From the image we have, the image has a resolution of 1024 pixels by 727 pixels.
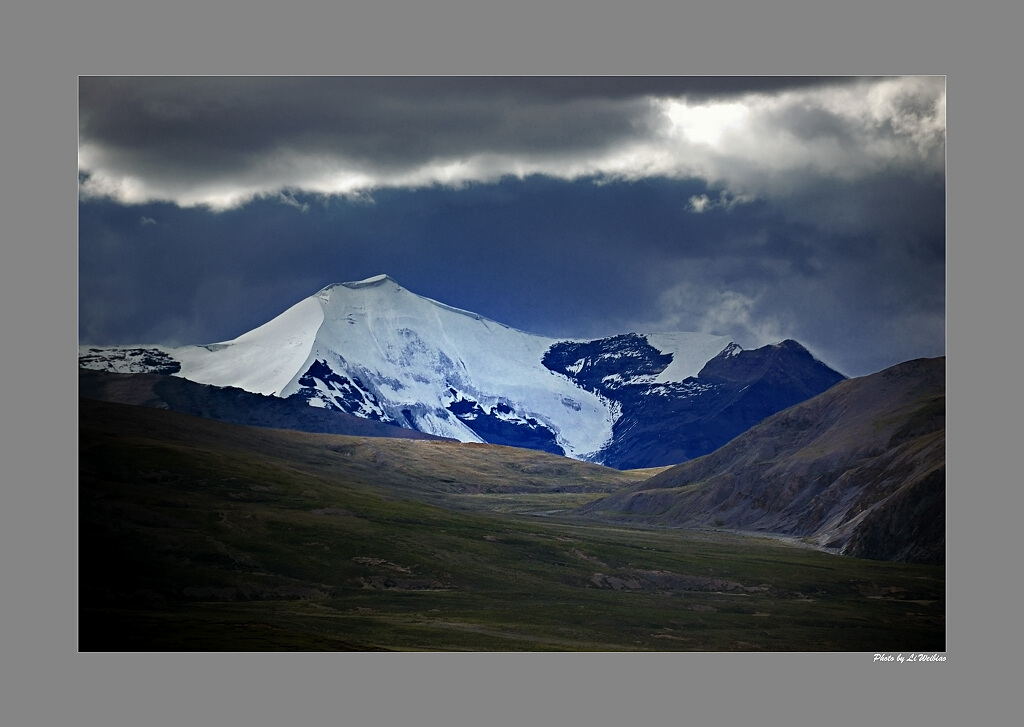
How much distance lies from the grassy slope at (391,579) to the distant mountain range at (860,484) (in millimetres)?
5690

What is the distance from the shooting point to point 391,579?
107 m

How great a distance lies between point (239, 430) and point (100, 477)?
10741cm

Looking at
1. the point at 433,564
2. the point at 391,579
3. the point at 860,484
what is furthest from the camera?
the point at 860,484

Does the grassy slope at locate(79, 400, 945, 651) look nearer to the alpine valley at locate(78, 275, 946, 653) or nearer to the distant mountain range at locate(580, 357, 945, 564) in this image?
the alpine valley at locate(78, 275, 946, 653)

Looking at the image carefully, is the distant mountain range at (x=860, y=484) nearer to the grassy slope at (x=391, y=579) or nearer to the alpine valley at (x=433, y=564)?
the alpine valley at (x=433, y=564)

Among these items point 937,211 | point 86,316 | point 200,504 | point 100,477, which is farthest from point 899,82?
point 200,504

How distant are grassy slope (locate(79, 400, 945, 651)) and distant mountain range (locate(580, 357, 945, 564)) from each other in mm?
5690

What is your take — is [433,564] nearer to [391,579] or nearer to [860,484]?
[391,579]

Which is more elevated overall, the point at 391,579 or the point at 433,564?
the point at 433,564

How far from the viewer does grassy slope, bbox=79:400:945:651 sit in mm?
83375

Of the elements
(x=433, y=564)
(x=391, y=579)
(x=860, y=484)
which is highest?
(x=860, y=484)

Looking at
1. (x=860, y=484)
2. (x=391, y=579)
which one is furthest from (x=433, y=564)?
(x=860, y=484)

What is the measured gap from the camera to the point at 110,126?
79.9m

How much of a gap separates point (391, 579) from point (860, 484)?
254 feet
